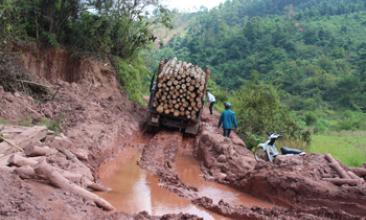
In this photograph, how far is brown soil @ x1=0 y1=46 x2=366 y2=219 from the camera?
3340mm

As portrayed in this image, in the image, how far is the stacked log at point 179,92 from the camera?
853cm

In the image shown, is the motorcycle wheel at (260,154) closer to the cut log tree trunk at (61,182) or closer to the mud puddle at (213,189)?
the mud puddle at (213,189)

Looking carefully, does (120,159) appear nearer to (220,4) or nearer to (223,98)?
(223,98)

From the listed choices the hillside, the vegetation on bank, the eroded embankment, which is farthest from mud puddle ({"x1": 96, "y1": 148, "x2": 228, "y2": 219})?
the hillside

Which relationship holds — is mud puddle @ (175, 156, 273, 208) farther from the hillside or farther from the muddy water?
the hillside

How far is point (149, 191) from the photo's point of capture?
16.3 feet

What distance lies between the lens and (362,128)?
1798cm

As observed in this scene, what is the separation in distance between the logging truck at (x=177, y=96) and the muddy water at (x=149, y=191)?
7.27 ft

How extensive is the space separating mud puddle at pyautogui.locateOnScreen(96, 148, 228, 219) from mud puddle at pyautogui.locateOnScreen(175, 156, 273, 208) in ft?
2.15

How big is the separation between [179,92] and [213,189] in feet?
12.8

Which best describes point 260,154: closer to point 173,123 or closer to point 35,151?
point 173,123

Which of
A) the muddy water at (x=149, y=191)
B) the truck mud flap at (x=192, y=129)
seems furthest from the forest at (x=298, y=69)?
the muddy water at (x=149, y=191)

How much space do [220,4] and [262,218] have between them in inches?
3288

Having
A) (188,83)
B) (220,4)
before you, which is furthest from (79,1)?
(220,4)
